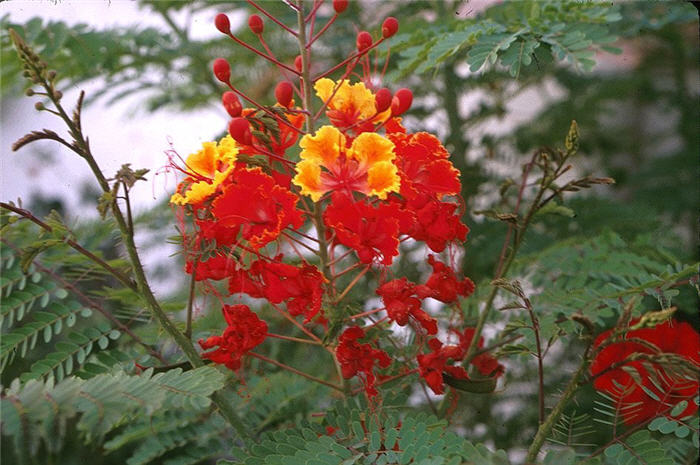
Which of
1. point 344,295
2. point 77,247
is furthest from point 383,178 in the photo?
point 77,247

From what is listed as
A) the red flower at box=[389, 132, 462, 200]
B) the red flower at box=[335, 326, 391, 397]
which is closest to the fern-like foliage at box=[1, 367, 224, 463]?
the red flower at box=[335, 326, 391, 397]

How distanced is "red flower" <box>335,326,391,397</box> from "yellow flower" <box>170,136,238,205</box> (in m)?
0.16

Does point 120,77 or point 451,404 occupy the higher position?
point 120,77

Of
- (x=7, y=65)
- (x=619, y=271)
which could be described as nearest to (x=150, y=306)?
(x=619, y=271)

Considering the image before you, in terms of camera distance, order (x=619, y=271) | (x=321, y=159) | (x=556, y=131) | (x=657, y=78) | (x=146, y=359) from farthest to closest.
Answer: (x=657, y=78), (x=556, y=131), (x=619, y=271), (x=146, y=359), (x=321, y=159)

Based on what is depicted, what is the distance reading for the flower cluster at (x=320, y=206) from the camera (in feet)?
1.69

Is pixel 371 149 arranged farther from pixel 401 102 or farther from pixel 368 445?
pixel 368 445

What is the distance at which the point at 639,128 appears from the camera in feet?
6.24

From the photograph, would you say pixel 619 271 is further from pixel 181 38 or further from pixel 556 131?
pixel 181 38

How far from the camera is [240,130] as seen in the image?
1.71 ft

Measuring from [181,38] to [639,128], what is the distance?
1322 mm

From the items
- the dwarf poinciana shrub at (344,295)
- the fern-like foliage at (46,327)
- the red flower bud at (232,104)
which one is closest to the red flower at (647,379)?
the dwarf poinciana shrub at (344,295)

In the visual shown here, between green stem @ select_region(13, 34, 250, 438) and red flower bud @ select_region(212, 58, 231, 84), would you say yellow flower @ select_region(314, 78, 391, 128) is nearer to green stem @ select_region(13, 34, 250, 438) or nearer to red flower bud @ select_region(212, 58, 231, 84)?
red flower bud @ select_region(212, 58, 231, 84)

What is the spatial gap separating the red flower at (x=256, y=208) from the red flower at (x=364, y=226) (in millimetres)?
33
